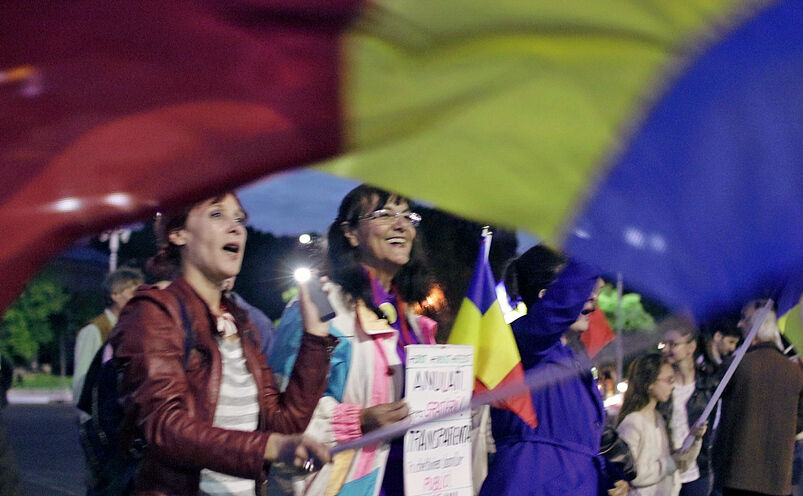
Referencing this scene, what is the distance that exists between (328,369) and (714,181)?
1.76 m

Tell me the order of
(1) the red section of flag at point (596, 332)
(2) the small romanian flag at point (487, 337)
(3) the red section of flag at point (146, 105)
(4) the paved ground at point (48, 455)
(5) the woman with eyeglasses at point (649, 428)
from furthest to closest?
(4) the paved ground at point (48, 455) → (5) the woman with eyeglasses at point (649, 428) → (1) the red section of flag at point (596, 332) → (2) the small romanian flag at point (487, 337) → (3) the red section of flag at point (146, 105)

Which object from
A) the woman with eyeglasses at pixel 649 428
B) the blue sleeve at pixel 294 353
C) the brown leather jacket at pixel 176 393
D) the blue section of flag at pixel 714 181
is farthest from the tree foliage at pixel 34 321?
the blue section of flag at pixel 714 181

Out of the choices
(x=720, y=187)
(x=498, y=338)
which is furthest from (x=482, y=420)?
(x=720, y=187)

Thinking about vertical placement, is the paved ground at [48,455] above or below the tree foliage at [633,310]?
below

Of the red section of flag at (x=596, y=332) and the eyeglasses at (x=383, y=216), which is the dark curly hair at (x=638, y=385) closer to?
the red section of flag at (x=596, y=332)

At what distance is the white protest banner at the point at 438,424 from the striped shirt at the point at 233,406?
0.93 meters

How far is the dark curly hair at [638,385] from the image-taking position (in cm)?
718

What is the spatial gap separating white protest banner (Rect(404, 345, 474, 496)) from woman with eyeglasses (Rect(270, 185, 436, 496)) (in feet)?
0.27

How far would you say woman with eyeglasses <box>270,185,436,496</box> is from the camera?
4.08m

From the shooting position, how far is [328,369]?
11.8ft

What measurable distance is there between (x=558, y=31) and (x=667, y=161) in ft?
1.18

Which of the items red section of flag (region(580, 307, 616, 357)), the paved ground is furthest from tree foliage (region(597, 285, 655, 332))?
the paved ground

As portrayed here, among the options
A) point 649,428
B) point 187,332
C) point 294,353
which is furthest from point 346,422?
point 649,428

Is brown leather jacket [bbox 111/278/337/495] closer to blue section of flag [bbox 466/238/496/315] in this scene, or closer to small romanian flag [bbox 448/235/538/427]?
small romanian flag [bbox 448/235/538/427]
